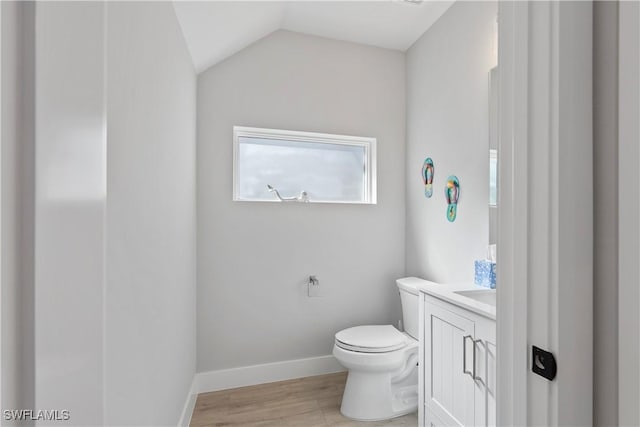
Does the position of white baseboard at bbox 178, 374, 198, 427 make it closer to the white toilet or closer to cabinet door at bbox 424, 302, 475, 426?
the white toilet

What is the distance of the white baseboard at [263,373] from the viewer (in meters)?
2.25

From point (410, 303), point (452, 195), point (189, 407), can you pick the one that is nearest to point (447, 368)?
point (410, 303)

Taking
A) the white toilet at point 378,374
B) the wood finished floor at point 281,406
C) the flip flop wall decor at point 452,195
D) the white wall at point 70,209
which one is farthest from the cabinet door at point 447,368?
the white wall at point 70,209

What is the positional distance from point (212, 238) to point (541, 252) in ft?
6.73

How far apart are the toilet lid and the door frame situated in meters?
1.39

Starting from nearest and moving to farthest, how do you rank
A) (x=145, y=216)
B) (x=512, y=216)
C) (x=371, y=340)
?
(x=512, y=216), (x=145, y=216), (x=371, y=340)

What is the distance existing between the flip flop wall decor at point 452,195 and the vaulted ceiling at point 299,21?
1.16 m

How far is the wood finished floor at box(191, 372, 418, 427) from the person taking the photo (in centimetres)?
192

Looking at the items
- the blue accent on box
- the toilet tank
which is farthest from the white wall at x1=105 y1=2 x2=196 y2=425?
the blue accent on box

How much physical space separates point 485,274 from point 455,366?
1.82ft
